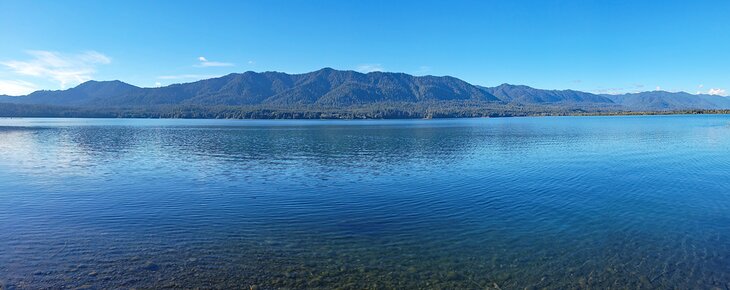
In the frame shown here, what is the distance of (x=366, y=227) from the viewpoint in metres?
17.9

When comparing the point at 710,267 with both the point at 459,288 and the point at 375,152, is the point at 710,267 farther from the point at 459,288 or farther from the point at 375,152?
the point at 375,152

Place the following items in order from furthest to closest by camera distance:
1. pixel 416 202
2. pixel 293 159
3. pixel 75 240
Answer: pixel 293 159 < pixel 416 202 < pixel 75 240

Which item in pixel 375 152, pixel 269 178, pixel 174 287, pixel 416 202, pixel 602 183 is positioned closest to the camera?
pixel 174 287

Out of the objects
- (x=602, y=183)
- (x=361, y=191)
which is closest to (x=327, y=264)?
(x=361, y=191)

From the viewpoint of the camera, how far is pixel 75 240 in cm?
1599

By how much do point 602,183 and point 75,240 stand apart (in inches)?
1140

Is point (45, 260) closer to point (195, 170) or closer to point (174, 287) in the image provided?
point (174, 287)

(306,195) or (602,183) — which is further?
(602,183)

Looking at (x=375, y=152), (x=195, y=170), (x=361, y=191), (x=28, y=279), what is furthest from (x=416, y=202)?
(x=375, y=152)

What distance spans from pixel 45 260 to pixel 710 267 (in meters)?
20.9

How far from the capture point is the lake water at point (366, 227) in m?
13.0

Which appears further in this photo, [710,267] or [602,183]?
[602,183]

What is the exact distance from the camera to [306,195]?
2448 centimetres

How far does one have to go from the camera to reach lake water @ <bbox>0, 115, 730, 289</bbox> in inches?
510
